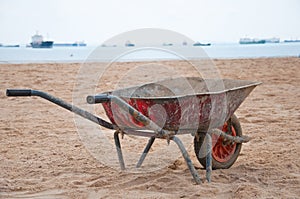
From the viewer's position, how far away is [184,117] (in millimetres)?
3133

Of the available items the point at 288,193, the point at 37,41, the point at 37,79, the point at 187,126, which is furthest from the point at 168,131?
the point at 37,41

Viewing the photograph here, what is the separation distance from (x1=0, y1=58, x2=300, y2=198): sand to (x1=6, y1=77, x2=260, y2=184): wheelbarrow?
6.7 inches

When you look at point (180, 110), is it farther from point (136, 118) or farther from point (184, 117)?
point (136, 118)

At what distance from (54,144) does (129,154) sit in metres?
0.86

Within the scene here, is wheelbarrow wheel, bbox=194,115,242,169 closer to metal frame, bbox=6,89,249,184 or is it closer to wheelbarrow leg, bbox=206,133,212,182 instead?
metal frame, bbox=6,89,249,184

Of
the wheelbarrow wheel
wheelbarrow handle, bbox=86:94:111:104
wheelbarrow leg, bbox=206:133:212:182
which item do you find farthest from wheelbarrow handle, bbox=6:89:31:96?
the wheelbarrow wheel

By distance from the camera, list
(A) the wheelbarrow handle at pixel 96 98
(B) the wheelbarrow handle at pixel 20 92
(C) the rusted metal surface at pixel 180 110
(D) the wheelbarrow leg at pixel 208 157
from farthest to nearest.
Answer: (D) the wheelbarrow leg at pixel 208 157
(C) the rusted metal surface at pixel 180 110
(B) the wheelbarrow handle at pixel 20 92
(A) the wheelbarrow handle at pixel 96 98

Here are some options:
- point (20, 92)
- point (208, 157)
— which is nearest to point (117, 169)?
point (208, 157)

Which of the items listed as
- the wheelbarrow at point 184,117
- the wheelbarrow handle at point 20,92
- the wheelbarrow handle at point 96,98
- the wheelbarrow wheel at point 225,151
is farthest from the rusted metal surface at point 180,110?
the wheelbarrow handle at point 20,92

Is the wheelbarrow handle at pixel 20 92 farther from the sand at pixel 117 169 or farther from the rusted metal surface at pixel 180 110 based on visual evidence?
the sand at pixel 117 169

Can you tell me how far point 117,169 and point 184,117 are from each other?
91 cm

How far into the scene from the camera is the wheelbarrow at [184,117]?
301 cm

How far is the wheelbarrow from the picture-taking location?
9.88 ft

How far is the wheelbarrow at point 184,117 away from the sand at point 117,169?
0.17m
